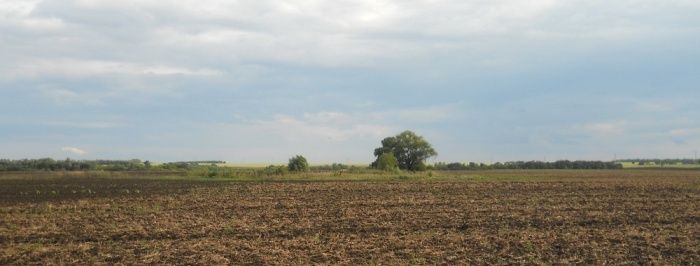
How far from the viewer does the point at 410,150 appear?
104 meters

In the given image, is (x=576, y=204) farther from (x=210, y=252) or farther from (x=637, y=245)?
(x=210, y=252)

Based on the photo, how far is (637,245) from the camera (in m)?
15.5

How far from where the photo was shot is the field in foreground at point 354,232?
14.1 m

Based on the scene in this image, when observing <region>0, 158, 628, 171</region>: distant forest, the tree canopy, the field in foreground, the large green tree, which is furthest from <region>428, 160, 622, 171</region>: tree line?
the field in foreground

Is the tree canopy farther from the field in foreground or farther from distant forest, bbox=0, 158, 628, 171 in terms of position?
the field in foreground

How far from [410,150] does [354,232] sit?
86545 mm

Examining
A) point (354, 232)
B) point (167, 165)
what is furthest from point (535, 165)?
point (354, 232)

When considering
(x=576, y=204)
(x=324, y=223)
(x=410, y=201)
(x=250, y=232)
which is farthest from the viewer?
(x=410, y=201)

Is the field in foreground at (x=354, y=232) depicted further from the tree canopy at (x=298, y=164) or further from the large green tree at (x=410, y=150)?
the large green tree at (x=410, y=150)

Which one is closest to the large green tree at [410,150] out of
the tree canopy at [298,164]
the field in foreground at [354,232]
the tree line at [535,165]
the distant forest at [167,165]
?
the distant forest at [167,165]

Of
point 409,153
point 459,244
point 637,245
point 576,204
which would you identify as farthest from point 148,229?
point 409,153

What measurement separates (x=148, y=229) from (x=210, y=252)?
498cm

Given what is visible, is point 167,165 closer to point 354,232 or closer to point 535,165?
point 535,165

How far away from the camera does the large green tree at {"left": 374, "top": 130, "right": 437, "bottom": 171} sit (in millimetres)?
103125
